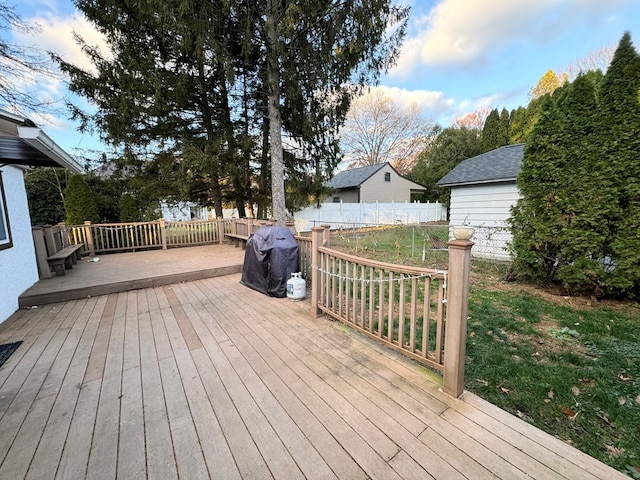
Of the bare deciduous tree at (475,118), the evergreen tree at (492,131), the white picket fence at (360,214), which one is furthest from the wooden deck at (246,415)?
the bare deciduous tree at (475,118)

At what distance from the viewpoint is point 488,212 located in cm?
779

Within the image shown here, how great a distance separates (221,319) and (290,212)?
772 cm

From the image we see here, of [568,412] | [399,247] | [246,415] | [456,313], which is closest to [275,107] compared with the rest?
[399,247]

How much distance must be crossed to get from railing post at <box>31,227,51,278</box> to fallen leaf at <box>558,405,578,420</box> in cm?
721

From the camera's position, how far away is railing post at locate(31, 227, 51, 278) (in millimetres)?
4707

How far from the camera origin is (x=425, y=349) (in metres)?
2.08

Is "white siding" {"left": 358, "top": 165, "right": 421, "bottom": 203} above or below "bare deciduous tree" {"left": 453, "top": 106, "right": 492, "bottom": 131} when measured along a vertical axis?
below

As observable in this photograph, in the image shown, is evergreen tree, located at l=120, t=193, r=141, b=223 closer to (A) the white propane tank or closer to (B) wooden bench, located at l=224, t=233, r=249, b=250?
(B) wooden bench, located at l=224, t=233, r=249, b=250

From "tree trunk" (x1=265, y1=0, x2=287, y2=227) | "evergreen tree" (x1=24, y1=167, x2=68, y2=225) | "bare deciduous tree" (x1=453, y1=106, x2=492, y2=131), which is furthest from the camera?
"bare deciduous tree" (x1=453, y1=106, x2=492, y2=131)

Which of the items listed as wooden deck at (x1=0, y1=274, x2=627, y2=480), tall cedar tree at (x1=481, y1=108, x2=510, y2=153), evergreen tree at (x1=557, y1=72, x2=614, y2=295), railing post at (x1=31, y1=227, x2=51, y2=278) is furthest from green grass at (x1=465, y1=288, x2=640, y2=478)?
tall cedar tree at (x1=481, y1=108, x2=510, y2=153)

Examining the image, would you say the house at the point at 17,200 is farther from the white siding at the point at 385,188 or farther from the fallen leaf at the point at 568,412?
the white siding at the point at 385,188

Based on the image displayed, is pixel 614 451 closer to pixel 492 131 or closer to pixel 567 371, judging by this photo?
pixel 567 371

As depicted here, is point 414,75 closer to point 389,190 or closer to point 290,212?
point 389,190

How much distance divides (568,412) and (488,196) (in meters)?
7.03
